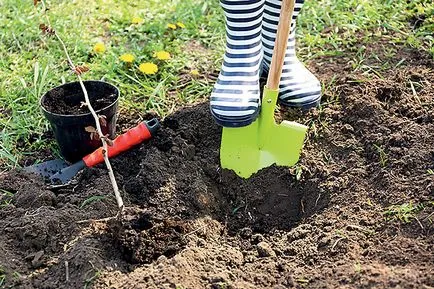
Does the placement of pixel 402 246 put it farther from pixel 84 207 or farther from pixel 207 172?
pixel 84 207

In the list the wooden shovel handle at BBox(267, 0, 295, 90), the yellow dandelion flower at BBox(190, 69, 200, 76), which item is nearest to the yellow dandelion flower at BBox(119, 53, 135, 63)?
the yellow dandelion flower at BBox(190, 69, 200, 76)

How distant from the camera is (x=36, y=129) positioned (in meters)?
3.01

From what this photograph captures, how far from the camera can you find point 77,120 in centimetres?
267

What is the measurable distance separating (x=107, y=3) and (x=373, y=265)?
2478 mm

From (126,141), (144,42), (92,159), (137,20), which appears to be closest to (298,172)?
(126,141)

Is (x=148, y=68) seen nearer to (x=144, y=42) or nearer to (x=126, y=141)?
(x=144, y=42)

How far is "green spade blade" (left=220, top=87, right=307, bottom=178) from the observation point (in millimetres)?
2658

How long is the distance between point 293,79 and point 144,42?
40.3 inches

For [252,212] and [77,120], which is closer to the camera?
[252,212]

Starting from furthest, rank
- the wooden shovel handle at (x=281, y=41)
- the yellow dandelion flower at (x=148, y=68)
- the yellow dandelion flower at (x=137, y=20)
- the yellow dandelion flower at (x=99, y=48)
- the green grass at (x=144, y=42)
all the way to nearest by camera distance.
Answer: the yellow dandelion flower at (x=137, y=20) < the yellow dandelion flower at (x=99, y=48) < the yellow dandelion flower at (x=148, y=68) < the green grass at (x=144, y=42) < the wooden shovel handle at (x=281, y=41)

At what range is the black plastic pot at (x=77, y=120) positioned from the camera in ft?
8.78

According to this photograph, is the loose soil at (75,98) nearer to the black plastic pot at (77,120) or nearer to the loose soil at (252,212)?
the black plastic pot at (77,120)

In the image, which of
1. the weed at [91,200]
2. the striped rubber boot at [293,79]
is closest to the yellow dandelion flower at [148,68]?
the striped rubber boot at [293,79]

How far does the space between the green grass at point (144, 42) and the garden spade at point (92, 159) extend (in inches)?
6.2
